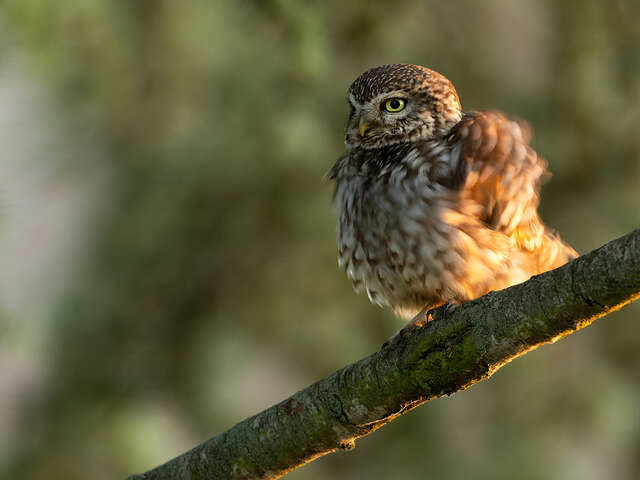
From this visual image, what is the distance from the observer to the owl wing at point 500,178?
109 inches

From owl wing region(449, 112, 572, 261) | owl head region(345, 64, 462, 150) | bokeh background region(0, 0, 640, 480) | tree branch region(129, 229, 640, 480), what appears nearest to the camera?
tree branch region(129, 229, 640, 480)

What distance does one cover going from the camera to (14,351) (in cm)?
377

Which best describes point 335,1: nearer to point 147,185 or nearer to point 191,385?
point 147,185

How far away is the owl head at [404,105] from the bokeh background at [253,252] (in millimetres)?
1340

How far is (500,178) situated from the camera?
2.76 meters

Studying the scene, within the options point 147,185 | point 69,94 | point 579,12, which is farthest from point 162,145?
point 579,12

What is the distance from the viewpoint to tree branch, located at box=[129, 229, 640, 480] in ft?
6.25

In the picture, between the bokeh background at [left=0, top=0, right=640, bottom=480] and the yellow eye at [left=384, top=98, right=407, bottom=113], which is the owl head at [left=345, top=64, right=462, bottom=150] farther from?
the bokeh background at [left=0, top=0, right=640, bottom=480]

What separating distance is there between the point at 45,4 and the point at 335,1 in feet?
4.44

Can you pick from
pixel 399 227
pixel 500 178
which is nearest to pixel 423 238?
pixel 399 227

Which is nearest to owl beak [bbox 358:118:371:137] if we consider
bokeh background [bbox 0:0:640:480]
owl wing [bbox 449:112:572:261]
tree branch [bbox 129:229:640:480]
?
owl wing [bbox 449:112:572:261]

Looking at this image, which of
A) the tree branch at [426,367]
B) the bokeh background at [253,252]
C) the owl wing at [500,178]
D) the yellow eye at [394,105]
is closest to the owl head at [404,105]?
the yellow eye at [394,105]

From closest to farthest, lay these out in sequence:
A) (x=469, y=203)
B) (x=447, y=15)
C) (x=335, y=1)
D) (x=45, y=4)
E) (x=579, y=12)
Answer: (x=469, y=203)
(x=45, y=4)
(x=335, y=1)
(x=579, y=12)
(x=447, y=15)

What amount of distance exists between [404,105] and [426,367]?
3.86 ft
